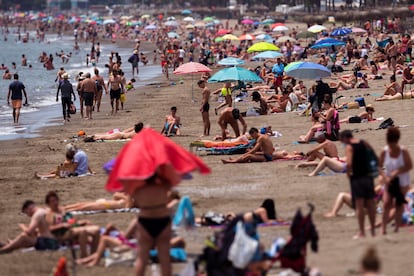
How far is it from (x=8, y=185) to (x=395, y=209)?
8.06m

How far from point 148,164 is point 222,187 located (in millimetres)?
6300

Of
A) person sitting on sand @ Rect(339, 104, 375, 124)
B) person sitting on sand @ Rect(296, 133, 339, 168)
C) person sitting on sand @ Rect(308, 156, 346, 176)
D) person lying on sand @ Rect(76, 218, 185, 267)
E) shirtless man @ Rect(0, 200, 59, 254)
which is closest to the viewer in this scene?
person lying on sand @ Rect(76, 218, 185, 267)

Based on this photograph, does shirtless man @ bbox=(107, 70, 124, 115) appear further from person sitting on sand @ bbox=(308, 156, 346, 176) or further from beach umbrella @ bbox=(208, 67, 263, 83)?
person sitting on sand @ bbox=(308, 156, 346, 176)

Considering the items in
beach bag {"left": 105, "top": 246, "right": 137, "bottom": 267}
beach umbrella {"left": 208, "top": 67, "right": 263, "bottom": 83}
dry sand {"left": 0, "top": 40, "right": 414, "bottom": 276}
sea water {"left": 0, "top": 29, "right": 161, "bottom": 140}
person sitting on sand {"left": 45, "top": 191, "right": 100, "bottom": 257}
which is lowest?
sea water {"left": 0, "top": 29, "right": 161, "bottom": 140}

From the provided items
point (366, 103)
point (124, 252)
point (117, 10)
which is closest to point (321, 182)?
point (124, 252)

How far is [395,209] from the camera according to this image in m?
10.8

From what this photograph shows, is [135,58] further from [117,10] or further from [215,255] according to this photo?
[117,10]

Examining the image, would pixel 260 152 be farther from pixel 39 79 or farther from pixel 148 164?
pixel 39 79

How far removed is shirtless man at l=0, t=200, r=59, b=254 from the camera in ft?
36.0

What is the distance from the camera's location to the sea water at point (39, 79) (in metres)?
27.2

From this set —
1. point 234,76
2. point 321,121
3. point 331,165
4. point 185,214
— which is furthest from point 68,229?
point 234,76

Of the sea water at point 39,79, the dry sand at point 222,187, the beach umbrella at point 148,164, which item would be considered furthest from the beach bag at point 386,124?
the beach umbrella at point 148,164

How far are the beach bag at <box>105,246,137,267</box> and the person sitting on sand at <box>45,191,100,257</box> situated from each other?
35 centimetres

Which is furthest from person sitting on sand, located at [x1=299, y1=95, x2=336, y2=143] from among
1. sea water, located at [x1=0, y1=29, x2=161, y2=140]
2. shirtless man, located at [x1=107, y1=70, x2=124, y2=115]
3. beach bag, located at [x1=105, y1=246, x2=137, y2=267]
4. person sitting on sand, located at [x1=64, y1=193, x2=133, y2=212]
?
shirtless man, located at [x1=107, y1=70, x2=124, y2=115]
